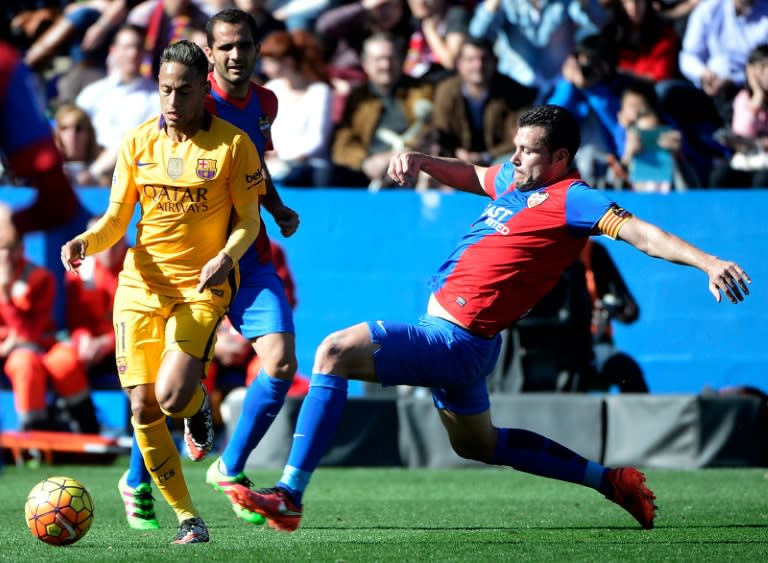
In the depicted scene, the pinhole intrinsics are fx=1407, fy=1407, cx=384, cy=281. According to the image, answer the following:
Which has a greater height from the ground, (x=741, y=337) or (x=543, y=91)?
(x=543, y=91)

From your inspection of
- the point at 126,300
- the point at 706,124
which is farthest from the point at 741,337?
the point at 126,300

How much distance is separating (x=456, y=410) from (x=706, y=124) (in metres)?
7.57

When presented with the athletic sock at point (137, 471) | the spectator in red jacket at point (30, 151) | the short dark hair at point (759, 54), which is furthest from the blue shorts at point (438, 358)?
the short dark hair at point (759, 54)

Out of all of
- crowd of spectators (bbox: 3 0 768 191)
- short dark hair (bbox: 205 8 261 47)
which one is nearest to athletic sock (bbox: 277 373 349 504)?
short dark hair (bbox: 205 8 261 47)

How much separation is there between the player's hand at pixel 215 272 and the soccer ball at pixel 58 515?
103cm

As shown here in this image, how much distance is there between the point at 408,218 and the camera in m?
12.0

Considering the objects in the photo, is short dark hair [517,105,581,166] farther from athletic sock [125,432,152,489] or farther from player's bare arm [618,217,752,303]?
athletic sock [125,432,152,489]

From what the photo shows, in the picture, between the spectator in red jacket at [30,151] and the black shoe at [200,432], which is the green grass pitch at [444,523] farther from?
the spectator in red jacket at [30,151]

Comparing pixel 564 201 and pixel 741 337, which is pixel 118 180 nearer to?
pixel 564 201

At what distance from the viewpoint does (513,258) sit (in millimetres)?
6301

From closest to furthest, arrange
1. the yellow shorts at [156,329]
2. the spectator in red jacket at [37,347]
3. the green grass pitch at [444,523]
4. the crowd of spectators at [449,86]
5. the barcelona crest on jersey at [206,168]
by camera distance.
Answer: the green grass pitch at [444,523] → the yellow shorts at [156,329] → the barcelona crest on jersey at [206,168] → the spectator in red jacket at [37,347] → the crowd of spectators at [449,86]

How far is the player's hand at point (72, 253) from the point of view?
6.07m

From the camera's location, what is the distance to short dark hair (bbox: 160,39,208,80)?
6305 millimetres

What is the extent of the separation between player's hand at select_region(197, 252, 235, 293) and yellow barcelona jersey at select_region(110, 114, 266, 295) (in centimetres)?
43
